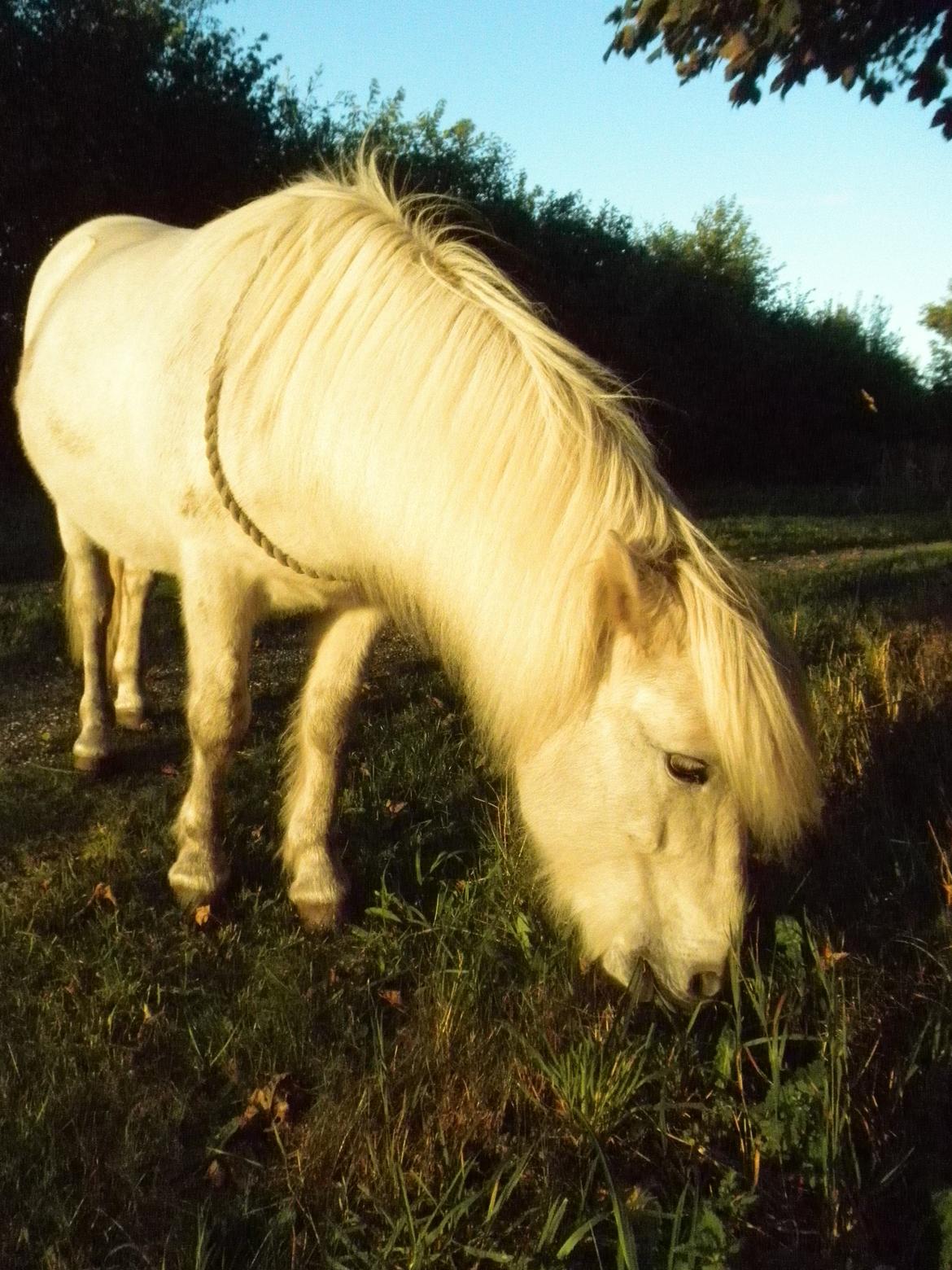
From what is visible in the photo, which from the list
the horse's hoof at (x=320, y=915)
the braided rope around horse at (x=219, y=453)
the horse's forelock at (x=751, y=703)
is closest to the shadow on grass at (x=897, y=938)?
the horse's forelock at (x=751, y=703)

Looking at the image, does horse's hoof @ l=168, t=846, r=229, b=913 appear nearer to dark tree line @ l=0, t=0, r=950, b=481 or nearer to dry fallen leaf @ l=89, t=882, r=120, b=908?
dry fallen leaf @ l=89, t=882, r=120, b=908

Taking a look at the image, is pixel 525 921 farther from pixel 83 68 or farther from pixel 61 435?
pixel 83 68

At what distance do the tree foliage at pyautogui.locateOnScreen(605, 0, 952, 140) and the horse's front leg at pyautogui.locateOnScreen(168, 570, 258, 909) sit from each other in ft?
11.7

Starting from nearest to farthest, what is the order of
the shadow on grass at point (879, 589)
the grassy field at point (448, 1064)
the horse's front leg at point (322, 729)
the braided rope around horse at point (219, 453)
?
the grassy field at point (448, 1064) < the braided rope around horse at point (219, 453) < the horse's front leg at point (322, 729) < the shadow on grass at point (879, 589)

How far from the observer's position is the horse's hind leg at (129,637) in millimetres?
4707

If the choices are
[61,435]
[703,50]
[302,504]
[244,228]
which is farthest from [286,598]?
[703,50]

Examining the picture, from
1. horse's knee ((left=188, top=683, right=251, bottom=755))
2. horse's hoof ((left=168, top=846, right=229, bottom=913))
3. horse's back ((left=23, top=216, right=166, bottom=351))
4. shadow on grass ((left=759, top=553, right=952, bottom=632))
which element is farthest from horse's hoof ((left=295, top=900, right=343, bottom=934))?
shadow on grass ((left=759, top=553, right=952, bottom=632))

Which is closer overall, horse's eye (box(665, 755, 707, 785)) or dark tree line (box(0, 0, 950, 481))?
horse's eye (box(665, 755, 707, 785))

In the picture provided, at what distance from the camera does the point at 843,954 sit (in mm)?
2428

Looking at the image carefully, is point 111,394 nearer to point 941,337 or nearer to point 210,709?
point 210,709

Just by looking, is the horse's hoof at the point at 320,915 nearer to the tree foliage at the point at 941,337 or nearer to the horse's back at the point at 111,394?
the horse's back at the point at 111,394

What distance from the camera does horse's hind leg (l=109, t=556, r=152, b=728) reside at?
4707mm

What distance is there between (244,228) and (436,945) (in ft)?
6.90

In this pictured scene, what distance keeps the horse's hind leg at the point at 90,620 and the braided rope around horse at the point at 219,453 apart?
1.74 meters
